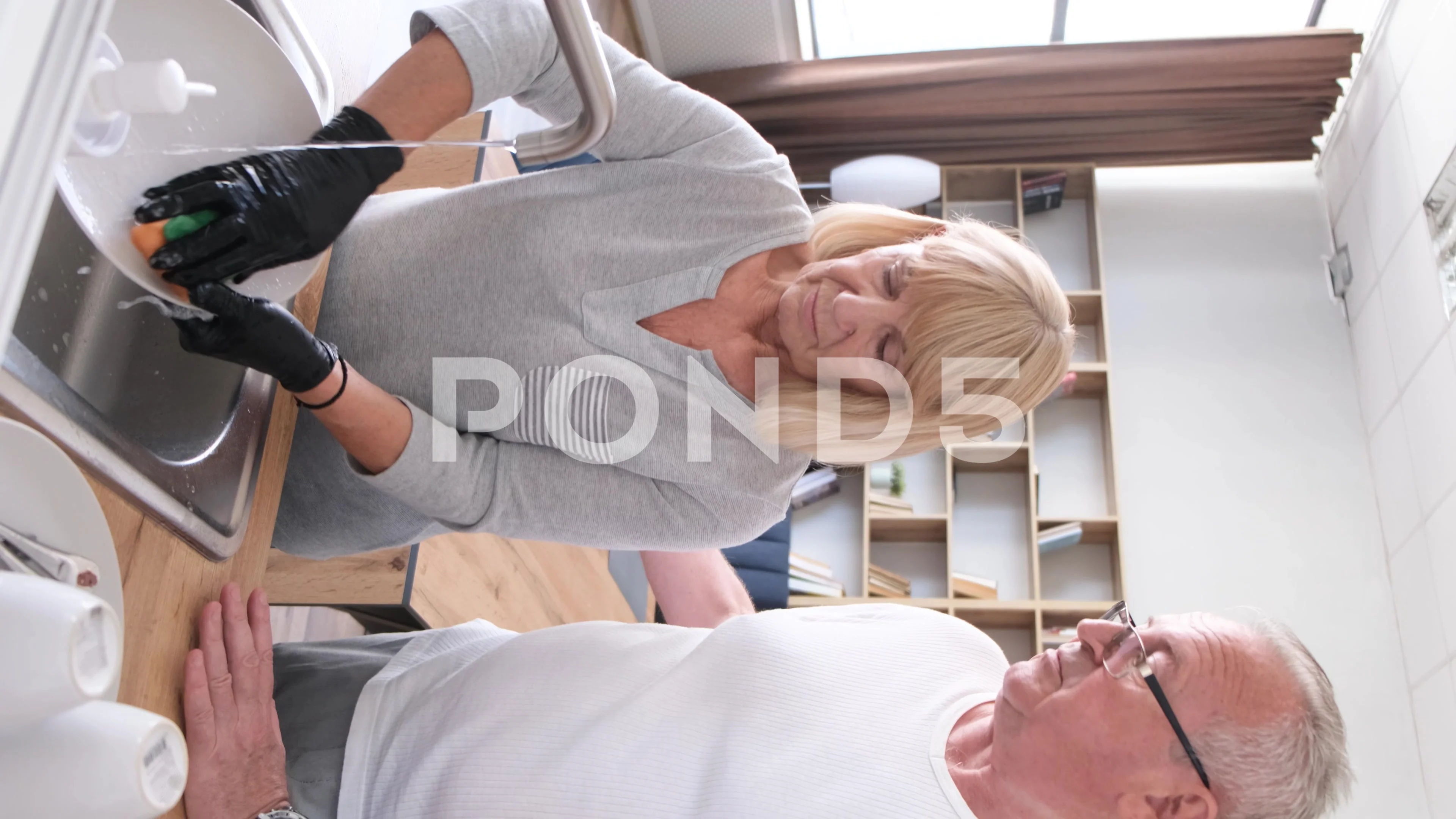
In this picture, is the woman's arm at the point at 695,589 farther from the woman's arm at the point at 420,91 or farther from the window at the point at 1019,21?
the window at the point at 1019,21

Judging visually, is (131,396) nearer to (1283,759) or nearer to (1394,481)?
(1283,759)

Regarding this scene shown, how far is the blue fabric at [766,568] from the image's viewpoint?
10.0 feet

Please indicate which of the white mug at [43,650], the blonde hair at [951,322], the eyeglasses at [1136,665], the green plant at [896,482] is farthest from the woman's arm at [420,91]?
the green plant at [896,482]

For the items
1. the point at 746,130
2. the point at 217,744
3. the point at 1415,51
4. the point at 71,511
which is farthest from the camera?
the point at 1415,51

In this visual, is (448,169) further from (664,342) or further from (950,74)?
(950,74)

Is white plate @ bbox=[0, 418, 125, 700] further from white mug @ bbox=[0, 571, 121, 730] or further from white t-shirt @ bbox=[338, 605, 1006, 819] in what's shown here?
white t-shirt @ bbox=[338, 605, 1006, 819]

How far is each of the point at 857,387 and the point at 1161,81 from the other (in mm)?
2731

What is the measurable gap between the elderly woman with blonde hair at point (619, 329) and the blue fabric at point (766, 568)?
189 cm

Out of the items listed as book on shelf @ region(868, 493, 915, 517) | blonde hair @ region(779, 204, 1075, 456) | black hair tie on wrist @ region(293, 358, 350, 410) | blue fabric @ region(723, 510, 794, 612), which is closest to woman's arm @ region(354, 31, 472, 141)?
black hair tie on wrist @ region(293, 358, 350, 410)

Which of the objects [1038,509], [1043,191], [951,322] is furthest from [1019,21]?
[951,322]

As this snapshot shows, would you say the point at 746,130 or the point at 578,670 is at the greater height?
the point at 746,130

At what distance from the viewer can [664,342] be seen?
3.64 ft

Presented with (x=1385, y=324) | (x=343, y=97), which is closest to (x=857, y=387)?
(x=343, y=97)

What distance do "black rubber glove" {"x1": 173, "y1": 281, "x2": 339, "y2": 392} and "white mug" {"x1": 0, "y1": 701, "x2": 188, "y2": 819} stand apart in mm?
325
